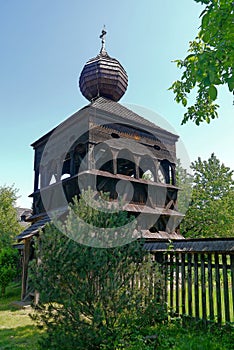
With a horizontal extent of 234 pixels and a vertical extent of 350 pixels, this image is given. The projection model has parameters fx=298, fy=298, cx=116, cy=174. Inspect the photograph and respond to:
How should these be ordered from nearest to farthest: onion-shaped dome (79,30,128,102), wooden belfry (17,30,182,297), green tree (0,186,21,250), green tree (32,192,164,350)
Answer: green tree (32,192,164,350)
wooden belfry (17,30,182,297)
onion-shaped dome (79,30,128,102)
green tree (0,186,21,250)

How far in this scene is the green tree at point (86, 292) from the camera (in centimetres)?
433

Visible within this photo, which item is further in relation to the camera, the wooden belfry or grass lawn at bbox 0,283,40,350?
the wooden belfry

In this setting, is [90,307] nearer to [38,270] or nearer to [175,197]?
[38,270]

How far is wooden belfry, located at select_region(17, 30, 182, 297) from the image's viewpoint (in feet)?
39.9

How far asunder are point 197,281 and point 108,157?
317 inches

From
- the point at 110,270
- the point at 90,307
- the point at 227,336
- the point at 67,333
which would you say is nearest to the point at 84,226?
the point at 110,270

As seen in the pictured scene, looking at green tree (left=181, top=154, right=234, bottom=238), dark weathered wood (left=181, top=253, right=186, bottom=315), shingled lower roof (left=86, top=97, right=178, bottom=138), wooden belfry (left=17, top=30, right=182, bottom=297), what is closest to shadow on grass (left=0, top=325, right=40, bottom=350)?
dark weathered wood (left=181, top=253, right=186, bottom=315)

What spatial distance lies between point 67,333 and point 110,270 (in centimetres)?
108

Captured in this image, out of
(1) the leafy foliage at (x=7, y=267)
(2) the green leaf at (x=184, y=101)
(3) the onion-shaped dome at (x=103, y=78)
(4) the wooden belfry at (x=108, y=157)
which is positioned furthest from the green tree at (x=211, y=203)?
(2) the green leaf at (x=184, y=101)

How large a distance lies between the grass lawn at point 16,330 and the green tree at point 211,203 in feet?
52.6

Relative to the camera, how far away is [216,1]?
382cm

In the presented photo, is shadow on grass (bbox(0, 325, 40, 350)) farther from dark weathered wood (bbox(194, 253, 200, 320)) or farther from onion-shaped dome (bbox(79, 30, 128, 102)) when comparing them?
onion-shaped dome (bbox(79, 30, 128, 102))

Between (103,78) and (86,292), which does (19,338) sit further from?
(103,78)

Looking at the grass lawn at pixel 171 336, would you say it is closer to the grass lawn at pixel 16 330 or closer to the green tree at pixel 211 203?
the grass lawn at pixel 16 330
